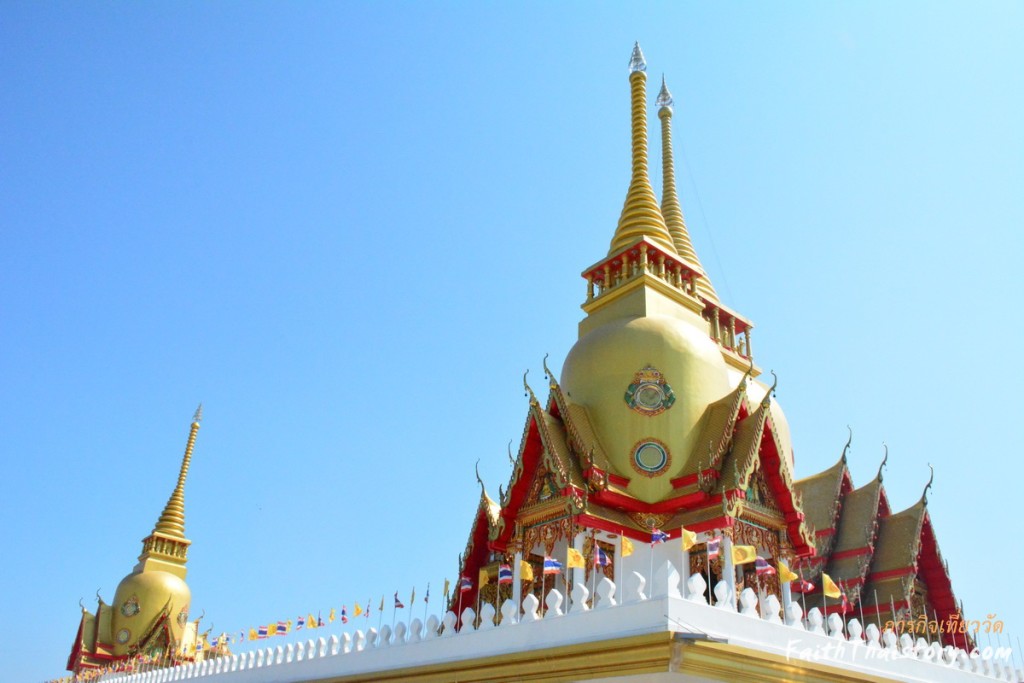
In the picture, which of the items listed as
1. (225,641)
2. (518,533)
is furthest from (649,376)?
(225,641)

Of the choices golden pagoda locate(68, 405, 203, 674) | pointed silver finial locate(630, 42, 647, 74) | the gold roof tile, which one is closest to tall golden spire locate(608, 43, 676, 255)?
pointed silver finial locate(630, 42, 647, 74)

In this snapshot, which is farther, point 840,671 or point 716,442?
point 716,442

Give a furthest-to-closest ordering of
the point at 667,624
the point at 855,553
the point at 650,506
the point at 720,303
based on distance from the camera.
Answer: the point at 720,303, the point at 855,553, the point at 650,506, the point at 667,624

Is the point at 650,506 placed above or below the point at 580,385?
below

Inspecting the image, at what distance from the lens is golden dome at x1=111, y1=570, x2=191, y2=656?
38.3 m

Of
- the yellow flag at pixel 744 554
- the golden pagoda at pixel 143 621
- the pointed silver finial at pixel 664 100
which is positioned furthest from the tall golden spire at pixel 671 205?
the golden pagoda at pixel 143 621

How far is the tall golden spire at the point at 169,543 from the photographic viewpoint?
1658 inches

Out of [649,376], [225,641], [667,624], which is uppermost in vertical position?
[649,376]

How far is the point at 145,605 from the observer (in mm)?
39250

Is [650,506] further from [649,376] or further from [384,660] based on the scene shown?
[384,660]

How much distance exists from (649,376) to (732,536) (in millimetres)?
3884

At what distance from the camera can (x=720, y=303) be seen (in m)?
26.8

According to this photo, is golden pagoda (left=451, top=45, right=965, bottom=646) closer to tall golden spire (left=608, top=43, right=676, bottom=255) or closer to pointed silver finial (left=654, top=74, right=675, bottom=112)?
tall golden spire (left=608, top=43, right=676, bottom=255)

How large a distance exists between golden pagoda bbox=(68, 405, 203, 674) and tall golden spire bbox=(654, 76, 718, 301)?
26045 mm
